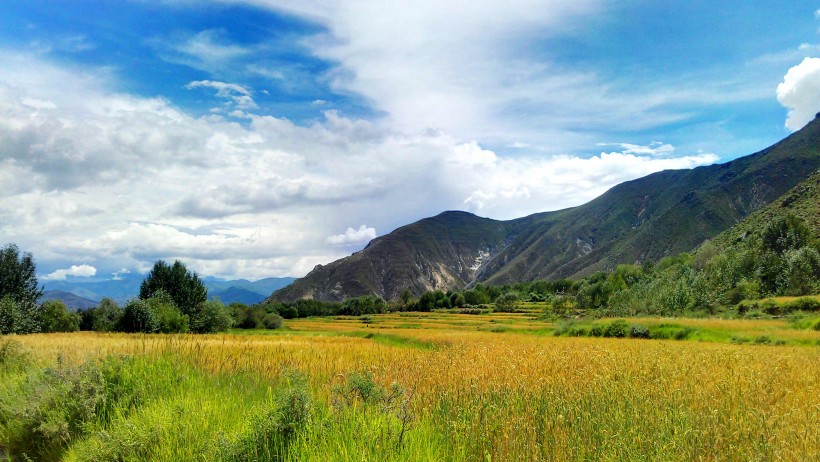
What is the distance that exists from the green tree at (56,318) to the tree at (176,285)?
36.5ft

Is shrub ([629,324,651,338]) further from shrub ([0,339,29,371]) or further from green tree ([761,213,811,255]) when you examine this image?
green tree ([761,213,811,255])

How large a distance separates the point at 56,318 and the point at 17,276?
13.8m

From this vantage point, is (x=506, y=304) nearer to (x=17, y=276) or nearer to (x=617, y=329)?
(x=617, y=329)

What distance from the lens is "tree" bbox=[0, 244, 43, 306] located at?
3000 inches

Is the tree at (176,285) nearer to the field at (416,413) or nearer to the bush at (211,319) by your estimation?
the bush at (211,319)

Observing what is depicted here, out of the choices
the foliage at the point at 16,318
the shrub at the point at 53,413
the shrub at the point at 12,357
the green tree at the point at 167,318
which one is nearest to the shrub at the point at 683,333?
the shrub at the point at 53,413

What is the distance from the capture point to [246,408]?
24.8 feet

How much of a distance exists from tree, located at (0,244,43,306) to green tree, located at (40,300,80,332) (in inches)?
137

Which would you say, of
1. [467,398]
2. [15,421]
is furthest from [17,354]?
[467,398]

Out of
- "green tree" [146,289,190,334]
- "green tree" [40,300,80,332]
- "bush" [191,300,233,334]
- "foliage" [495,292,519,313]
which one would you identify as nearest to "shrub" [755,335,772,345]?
"green tree" [146,289,190,334]

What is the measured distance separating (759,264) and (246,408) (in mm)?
103956

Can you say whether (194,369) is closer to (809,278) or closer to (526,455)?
(526,455)

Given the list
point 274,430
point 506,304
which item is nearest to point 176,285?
point 274,430

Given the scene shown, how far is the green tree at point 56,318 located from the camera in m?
70.4
